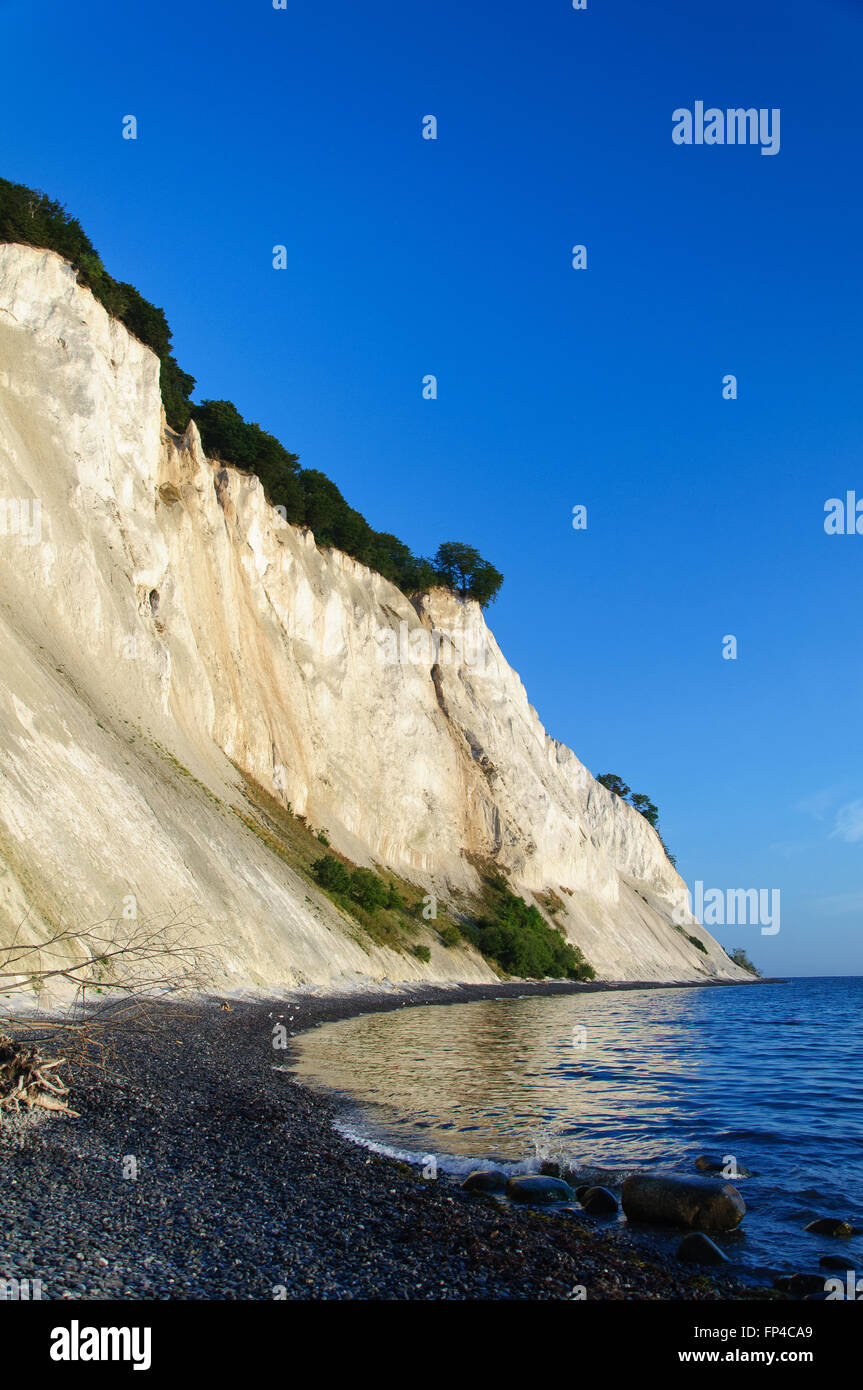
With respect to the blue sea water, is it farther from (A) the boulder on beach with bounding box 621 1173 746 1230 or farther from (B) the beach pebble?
(B) the beach pebble

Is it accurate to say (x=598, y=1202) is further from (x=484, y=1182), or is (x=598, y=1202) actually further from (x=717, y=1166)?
(x=717, y=1166)

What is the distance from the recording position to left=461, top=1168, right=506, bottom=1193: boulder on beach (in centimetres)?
1039

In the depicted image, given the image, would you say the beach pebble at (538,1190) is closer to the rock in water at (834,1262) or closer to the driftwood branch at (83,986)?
the rock in water at (834,1262)

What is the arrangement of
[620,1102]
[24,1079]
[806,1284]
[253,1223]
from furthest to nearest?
1. [620,1102]
2. [24,1079]
3. [806,1284]
4. [253,1223]

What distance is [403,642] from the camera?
2586 inches

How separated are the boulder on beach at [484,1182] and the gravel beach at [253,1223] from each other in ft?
0.84

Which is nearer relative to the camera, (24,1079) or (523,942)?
(24,1079)

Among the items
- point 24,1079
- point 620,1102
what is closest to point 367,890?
point 620,1102

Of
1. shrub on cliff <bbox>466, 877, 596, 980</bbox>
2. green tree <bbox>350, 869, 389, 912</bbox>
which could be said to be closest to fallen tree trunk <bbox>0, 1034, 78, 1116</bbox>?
green tree <bbox>350, 869, 389, 912</bbox>

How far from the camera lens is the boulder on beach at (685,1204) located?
977 cm

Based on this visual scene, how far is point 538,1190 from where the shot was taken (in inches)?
404

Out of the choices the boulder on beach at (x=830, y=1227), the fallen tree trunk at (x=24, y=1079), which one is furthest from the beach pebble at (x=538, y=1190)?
the fallen tree trunk at (x=24, y=1079)

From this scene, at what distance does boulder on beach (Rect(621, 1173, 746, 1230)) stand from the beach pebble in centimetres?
75

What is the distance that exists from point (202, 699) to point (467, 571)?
4024cm
